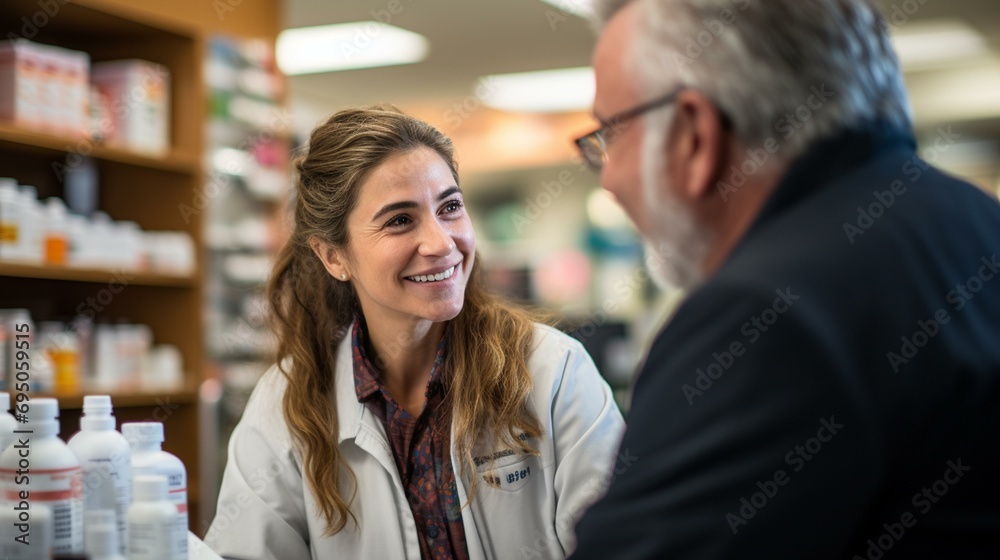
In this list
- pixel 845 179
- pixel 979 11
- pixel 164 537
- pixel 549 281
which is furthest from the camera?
pixel 549 281

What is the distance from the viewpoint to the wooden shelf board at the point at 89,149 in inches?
139

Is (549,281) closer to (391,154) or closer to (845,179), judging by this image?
(391,154)

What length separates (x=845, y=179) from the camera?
1.04 m

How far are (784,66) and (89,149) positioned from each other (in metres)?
3.46

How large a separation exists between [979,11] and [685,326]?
6.63 meters

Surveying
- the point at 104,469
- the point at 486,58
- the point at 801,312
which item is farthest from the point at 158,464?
the point at 486,58

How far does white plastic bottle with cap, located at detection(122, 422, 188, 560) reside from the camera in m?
1.38

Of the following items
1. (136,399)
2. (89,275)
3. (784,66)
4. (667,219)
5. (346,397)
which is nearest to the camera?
(784,66)

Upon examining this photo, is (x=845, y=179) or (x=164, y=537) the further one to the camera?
(x=164, y=537)

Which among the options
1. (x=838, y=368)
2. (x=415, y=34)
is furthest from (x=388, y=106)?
(x=415, y=34)

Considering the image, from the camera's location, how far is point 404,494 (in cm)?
200

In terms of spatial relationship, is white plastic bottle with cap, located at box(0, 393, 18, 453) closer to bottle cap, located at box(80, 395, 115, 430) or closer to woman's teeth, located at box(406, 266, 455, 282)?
bottle cap, located at box(80, 395, 115, 430)

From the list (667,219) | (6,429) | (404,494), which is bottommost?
(404,494)

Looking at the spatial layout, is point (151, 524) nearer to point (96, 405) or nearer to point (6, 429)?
point (96, 405)
